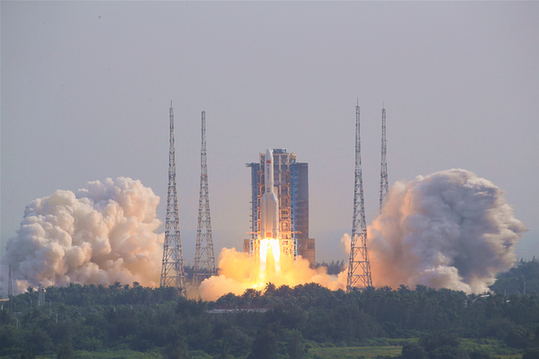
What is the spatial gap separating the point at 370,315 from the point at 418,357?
1211cm

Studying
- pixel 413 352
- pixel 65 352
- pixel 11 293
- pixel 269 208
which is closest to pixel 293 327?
pixel 413 352

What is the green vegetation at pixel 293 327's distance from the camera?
246 ft

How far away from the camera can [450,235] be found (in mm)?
93625

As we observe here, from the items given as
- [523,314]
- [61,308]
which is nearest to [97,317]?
[61,308]

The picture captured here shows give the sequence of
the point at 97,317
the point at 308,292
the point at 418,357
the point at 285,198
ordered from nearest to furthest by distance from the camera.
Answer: the point at 418,357, the point at 97,317, the point at 308,292, the point at 285,198

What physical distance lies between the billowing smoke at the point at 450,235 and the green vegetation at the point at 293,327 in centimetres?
390

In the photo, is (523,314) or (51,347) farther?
(523,314)

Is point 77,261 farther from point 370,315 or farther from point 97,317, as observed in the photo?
point 370,315

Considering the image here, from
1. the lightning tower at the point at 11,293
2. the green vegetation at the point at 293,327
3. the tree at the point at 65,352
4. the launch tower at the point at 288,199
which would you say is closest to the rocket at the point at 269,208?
the launch tower at the point at 288,199

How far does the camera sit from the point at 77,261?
103000 millimetres

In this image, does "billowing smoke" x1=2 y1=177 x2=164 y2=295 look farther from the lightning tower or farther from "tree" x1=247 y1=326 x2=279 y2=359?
"tree" x1=247 y1=326 x2=279 y2=359

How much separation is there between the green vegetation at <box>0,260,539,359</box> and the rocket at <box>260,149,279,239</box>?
5996 mm

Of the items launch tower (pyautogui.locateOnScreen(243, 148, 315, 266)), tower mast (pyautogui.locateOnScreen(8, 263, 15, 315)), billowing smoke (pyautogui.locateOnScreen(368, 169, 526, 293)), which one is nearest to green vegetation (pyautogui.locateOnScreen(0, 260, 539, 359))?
tower mast (pyautogui.locateOnScreen(8, 263, 15, 315))

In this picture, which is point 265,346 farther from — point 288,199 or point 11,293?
point 11,293
